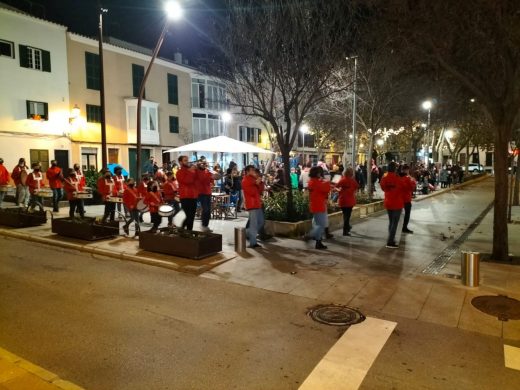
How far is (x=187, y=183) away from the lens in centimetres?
965

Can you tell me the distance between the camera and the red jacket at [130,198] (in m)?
9.88

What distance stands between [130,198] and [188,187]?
150 cm

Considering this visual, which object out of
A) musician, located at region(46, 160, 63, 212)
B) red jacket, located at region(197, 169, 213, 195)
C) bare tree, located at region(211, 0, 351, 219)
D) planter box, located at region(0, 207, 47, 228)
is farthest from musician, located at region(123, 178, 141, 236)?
musician, located at region(46, 160, 63, 212)

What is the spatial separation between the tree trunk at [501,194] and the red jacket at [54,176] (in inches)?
497

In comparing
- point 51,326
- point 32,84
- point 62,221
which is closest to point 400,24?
point 51,326

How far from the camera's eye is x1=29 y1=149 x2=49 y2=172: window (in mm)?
21406

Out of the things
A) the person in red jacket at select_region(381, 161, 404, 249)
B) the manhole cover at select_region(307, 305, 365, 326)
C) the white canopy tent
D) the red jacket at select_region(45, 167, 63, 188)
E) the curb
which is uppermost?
the white canopy tent

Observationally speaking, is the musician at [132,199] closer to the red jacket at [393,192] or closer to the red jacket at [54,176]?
the red jacket at [54,176]

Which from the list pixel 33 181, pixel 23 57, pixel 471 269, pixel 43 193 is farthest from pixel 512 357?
pixel 23 57

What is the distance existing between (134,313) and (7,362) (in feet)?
5.36

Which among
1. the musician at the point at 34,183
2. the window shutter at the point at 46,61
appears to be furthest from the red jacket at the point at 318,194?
the window shutter at the point at 46,61

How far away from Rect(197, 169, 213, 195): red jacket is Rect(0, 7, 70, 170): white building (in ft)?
48.8

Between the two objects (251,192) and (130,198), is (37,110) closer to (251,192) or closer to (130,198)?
(130,198)

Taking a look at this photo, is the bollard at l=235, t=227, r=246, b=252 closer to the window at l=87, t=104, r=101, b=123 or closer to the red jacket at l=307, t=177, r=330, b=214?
the red jacket at l=307, t=177, r=330, b=214
